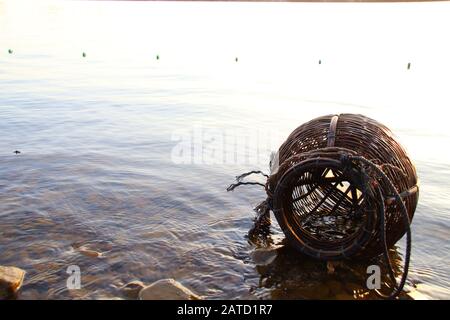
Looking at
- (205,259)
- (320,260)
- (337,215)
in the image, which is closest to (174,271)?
(205,259)

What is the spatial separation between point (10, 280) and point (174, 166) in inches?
199

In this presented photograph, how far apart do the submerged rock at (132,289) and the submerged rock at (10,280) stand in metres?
1.20

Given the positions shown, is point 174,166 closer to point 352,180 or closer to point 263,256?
point 263,256

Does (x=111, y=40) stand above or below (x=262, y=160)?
above

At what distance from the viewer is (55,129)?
12281 millimetres

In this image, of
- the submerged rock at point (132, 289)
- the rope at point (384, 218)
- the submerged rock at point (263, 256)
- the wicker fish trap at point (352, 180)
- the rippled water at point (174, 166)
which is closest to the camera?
the rope at point (384, 218)

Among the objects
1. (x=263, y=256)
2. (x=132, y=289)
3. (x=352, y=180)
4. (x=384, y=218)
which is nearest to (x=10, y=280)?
(x=132, y=289)

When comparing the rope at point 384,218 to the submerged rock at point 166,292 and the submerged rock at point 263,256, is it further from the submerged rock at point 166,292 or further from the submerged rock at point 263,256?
the submerged rock at point 166,292

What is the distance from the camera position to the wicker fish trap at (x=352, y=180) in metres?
5.08

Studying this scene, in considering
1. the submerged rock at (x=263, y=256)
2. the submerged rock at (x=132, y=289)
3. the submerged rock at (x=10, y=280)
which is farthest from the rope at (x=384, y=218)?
the submerged rock at (x=10, y=280)

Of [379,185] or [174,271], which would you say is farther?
[174,271]

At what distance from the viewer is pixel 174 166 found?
32.5 feet
